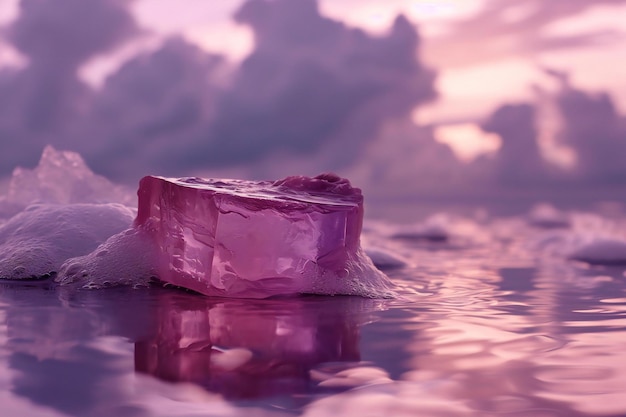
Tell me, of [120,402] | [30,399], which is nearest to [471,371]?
[120,402]

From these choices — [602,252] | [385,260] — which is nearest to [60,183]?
[385,260]

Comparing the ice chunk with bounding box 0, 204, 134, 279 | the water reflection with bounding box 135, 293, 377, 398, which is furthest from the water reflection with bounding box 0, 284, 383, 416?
the ice chunk with bounding box 0, 204, 134, 279

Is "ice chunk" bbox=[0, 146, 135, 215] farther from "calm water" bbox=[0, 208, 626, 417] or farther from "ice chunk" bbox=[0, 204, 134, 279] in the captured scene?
"calm water" bbox=[0, 208, 626, 417]

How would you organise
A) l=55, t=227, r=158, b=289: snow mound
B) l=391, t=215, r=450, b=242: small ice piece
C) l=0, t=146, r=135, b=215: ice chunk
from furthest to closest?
l=391, t=215, r=450, b=242: small ice piece, l=0, t=146, r=135, b=215: ice chunk, l=55, t=227, r=158, b=289: snow mound

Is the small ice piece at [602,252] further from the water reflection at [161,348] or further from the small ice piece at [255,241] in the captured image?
the water reflection at [161,348]

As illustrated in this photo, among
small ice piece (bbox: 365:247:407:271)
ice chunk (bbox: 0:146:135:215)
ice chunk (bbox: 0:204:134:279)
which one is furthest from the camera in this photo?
ice chunk (bbox: 0:146:135:215)

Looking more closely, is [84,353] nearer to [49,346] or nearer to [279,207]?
[49,346]

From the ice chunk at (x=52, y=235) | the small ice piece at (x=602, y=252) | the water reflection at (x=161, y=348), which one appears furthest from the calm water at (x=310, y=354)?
the small ice piece at (x=602, y=252)

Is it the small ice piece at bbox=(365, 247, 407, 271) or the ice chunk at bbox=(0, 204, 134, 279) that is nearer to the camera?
the ice chunk at bbox=(0, 204, 134, 279)
